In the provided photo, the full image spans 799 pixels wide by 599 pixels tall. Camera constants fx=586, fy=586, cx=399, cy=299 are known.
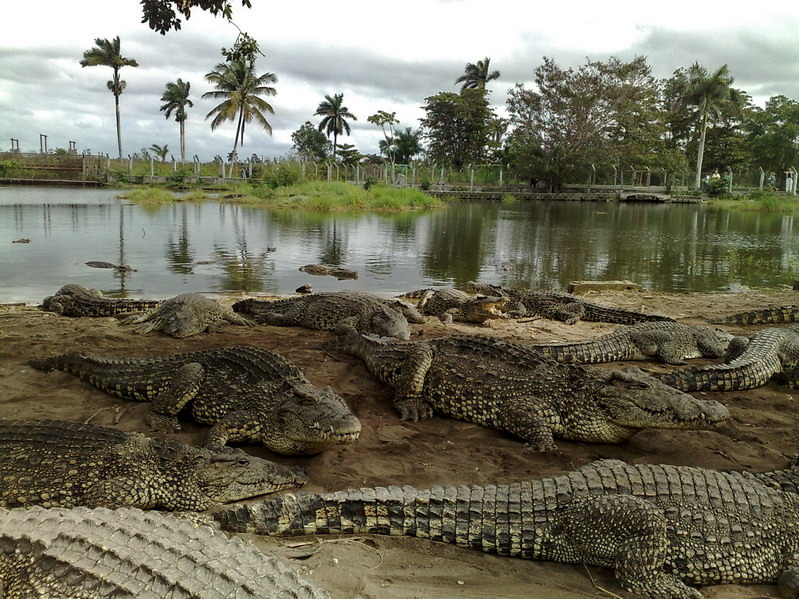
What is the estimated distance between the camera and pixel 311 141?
74750mm

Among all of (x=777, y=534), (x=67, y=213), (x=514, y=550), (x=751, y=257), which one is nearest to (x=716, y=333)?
(x=777, y=534)

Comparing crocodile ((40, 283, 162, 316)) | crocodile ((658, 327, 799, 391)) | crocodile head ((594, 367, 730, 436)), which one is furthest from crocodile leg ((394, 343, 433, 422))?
crocodile ((40, 283, 162, 316))

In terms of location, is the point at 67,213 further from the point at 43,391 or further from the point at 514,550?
the point at 514,550

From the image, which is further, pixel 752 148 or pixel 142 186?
pixel 752 148

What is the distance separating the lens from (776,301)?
11.3 metres

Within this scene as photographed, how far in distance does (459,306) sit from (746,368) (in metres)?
4.75

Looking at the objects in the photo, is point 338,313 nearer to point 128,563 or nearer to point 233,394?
point 233,394

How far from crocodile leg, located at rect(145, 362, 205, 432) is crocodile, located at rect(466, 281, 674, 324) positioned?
635 centimetres

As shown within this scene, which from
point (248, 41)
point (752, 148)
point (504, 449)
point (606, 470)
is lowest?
point (504, 449)

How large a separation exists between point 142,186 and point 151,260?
130 ft

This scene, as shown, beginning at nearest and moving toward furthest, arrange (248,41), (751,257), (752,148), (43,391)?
(43,391)
(248,41)
(751,257)
(752,148)

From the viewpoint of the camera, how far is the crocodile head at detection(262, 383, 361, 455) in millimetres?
3953

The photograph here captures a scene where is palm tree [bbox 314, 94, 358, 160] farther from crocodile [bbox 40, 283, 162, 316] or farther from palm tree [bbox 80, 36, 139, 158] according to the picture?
crocodile [bbox 40, 283, 162, 316]

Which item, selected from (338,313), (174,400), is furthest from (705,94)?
(174,400)
